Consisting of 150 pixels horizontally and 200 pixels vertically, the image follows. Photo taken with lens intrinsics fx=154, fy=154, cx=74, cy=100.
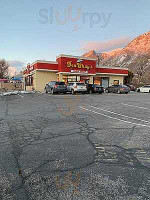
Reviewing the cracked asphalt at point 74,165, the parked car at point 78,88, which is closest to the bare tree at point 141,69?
the parked car at point 78,88

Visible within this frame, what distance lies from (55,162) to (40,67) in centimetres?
2580

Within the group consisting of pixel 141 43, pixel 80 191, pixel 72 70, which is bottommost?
pixel 80 191

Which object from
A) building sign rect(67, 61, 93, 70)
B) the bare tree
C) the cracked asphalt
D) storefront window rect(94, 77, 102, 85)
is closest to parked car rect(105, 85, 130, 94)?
storefront window rect(94, 77, 102, 85)

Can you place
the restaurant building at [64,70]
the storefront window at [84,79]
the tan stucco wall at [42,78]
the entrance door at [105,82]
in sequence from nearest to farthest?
the restaurant building at [64,70]
the tan stucco wall at [42,78]
the storefront window at [84,79]
the entrance door at [105,82]

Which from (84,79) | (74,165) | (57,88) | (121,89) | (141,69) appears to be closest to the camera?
(74,165)

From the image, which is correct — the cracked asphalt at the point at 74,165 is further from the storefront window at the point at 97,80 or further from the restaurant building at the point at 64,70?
the storefront window at the point at 97,80

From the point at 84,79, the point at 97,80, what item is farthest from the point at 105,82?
the point at 84,79

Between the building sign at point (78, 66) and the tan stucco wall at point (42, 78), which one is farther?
the tan stucco wall at point (42, 78)

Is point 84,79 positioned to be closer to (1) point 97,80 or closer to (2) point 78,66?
(2) point 78,66

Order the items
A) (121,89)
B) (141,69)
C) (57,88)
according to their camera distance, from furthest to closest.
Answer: (141,69) → (121,89) → (57,88)

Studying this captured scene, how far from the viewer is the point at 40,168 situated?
116 inches

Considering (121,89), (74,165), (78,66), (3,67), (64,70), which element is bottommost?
(74,165)

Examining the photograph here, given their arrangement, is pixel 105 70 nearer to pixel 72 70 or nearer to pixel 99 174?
pixel 72 70

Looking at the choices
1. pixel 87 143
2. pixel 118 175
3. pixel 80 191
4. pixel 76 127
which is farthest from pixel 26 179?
pixel 76 127
